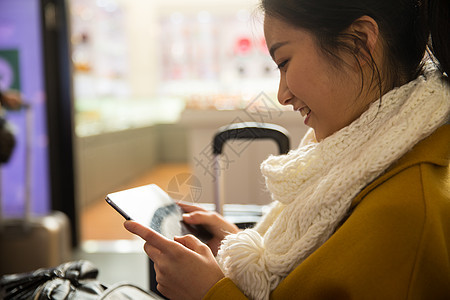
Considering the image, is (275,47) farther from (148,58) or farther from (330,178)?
(148,58)

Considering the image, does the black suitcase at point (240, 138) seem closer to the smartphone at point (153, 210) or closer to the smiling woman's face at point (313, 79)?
the smartphone at point (153, 210)

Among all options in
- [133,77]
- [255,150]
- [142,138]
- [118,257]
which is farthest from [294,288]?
[133,77]

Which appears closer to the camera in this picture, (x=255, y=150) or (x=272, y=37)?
(x=272, y=37)

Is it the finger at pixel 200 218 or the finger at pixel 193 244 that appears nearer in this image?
the finger at pixel 193 244

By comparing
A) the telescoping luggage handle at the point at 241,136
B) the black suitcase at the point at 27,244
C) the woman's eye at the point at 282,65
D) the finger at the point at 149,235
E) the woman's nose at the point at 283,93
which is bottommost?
the black suitcase at the point at 27,244

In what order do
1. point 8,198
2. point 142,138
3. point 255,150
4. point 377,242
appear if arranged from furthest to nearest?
point 142,138 → point 8,198 → point 255,150 → point 377,242

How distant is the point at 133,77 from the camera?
6.48 metres

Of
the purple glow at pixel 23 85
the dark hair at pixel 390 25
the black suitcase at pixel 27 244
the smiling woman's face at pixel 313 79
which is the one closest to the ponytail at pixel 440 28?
the dark hair at pixel 390 25

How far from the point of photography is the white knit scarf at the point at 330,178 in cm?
58

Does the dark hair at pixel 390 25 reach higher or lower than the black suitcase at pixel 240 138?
higher

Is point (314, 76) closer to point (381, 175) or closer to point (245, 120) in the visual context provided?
point (381, 175)

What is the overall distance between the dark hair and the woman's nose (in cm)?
7

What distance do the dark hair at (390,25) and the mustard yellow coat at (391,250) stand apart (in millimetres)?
152

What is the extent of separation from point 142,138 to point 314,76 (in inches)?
180
